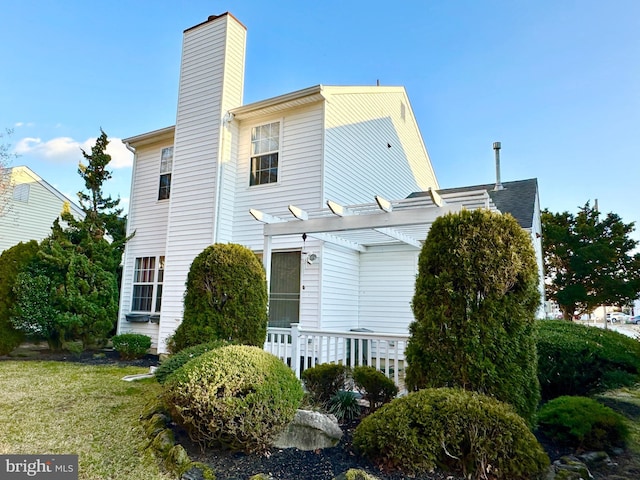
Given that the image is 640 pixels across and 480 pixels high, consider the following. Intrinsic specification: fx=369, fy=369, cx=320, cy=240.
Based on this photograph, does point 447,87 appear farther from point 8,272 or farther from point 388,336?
point 8,272

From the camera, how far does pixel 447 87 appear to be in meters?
11.4

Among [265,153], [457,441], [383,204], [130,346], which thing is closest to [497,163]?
[265,153]

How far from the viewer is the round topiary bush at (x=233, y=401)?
10.0 ft

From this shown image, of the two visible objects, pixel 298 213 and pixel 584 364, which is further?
pixel 298 213

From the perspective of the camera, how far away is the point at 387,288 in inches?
344

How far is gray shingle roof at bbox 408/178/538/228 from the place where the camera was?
8850 mm

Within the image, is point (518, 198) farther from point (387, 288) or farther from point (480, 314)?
point (480, 314)

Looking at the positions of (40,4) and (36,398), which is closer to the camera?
(36,398)

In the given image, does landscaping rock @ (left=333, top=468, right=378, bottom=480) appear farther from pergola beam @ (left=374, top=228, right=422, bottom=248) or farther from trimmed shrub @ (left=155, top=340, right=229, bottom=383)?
pergola beam @ (left=374, top=228, right=422, bottom=248)

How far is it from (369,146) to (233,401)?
8.08 m

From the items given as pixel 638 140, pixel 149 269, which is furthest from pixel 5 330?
pixel 638 140

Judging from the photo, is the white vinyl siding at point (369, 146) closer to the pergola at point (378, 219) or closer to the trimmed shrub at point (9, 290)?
the pergola at point (378, 219)

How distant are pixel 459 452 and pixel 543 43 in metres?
9.31

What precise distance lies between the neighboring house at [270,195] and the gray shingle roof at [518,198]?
0.15 meters
